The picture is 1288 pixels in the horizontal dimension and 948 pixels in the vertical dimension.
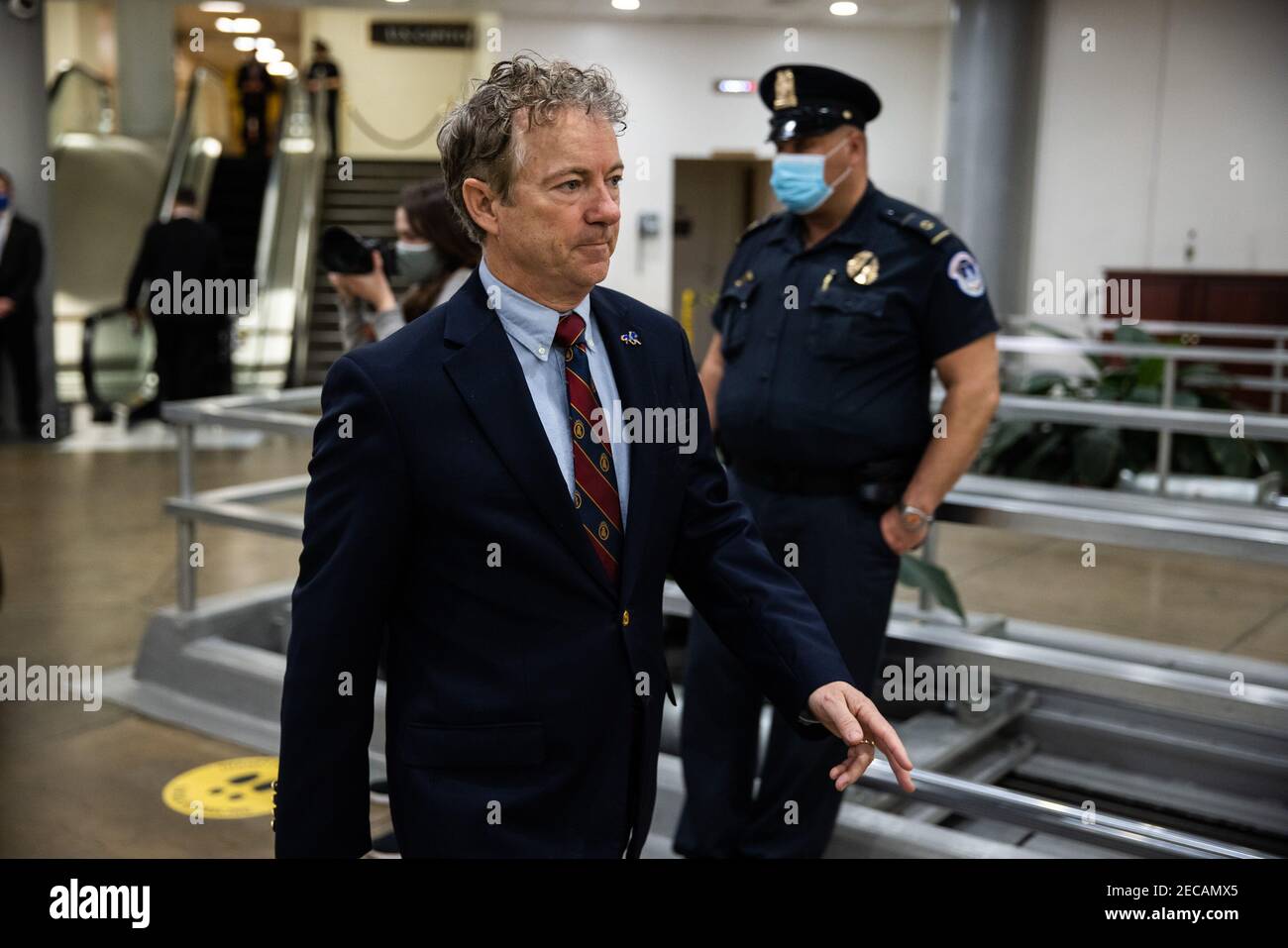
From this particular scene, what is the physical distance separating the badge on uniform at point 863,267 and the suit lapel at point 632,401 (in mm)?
1157

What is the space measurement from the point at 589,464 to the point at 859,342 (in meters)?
1.27

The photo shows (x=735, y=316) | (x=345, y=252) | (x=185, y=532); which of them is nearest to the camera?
(x=735, y=316)

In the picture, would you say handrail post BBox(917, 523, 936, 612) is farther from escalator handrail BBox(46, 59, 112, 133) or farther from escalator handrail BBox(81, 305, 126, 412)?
escalator handrail BBox(46, 59, 112, 133)

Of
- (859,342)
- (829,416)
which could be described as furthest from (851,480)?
(859,342)

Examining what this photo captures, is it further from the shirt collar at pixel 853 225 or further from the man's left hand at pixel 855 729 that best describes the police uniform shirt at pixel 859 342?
the man's left hand at pixel 855 729

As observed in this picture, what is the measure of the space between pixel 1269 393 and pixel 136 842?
9419 millimetres

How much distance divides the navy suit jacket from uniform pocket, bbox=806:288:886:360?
1.16 meters

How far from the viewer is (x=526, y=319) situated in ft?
4.86

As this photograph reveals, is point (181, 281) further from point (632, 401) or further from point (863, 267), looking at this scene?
point (632, 401)

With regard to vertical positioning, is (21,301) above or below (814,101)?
below

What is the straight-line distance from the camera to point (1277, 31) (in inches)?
415

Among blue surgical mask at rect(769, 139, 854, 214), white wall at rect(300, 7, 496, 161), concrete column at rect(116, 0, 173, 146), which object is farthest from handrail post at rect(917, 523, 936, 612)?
white wall at rect(300, 7, 496, 161)

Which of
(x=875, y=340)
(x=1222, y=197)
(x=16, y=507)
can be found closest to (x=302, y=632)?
(x=875, y=340)
